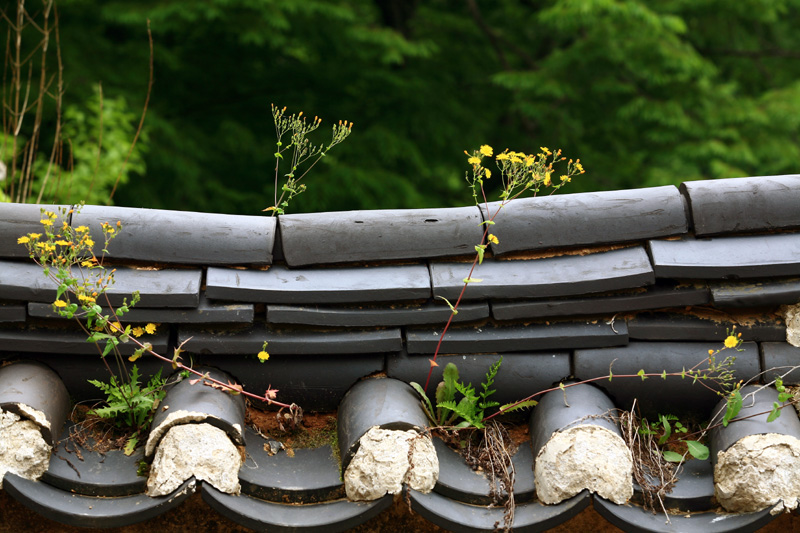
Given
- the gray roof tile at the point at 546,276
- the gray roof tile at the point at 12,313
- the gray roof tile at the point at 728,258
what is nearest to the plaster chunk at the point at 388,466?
the gray roof tile at the point at 546,276

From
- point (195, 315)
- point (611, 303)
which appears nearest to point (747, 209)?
point (611, 303)

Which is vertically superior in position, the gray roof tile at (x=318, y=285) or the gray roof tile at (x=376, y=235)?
the gray roof tile at (x=376, y=235)

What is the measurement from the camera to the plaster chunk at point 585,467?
146 centimetres

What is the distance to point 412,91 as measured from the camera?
7543mm

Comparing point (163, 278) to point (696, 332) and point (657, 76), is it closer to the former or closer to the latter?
point (696, 332)

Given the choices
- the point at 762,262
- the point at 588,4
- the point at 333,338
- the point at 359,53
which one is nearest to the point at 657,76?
the point at 588,4

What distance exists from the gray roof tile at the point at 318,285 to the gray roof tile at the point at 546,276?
0.07 m

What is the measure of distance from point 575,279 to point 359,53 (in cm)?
581

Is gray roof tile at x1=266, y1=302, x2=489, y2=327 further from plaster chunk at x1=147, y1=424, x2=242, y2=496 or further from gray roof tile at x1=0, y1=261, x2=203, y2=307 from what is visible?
plaster chunk at x1=147, y1=424, x2=242, y2=496

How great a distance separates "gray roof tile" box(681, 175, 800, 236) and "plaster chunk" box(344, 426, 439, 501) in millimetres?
884

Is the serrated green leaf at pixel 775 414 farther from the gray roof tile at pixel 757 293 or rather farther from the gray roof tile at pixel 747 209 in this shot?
the gray roof tile at pixel 747 209

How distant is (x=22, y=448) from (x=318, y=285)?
0.70m

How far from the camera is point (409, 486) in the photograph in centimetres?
143

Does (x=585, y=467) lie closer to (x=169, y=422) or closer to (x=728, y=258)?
(x=728, y=258)
